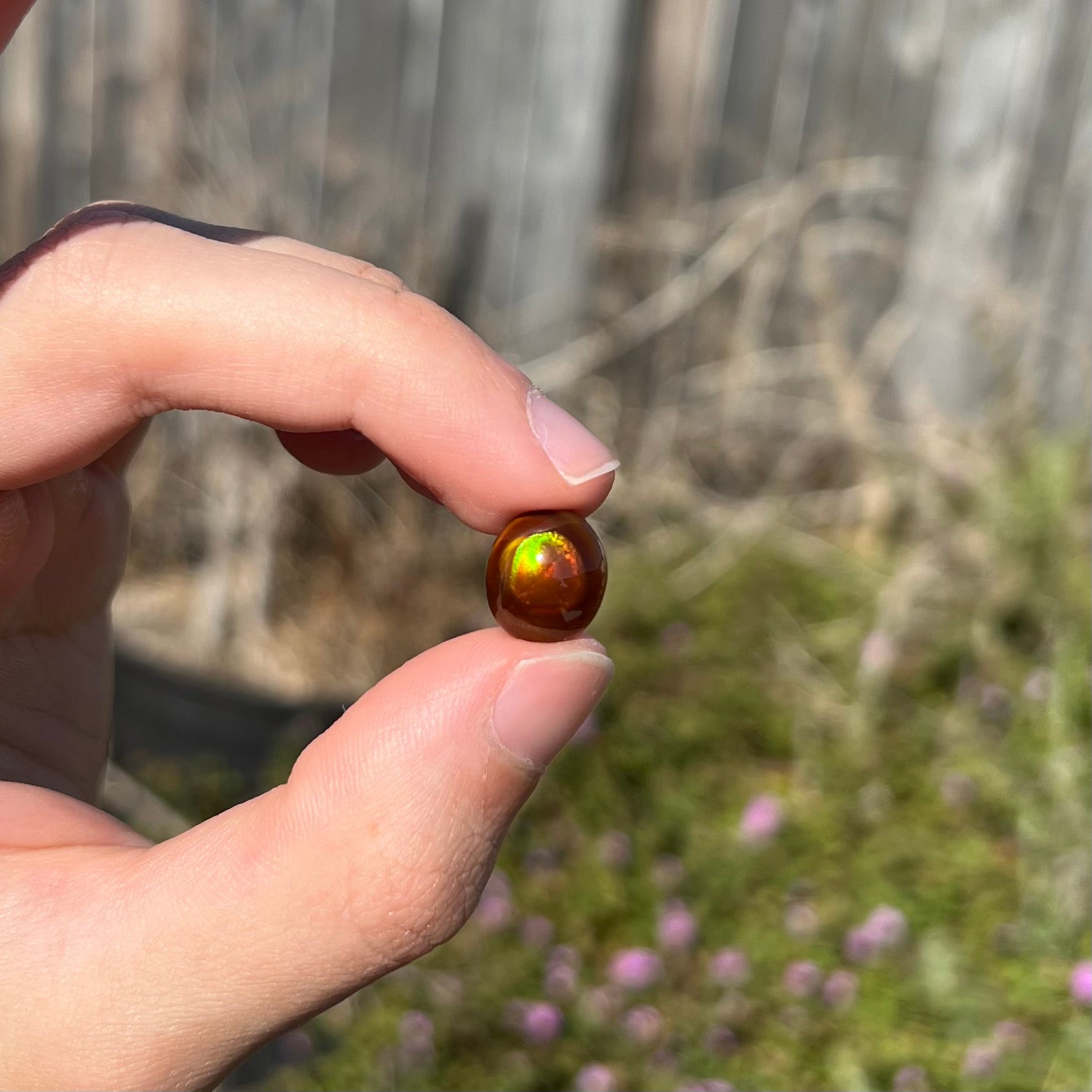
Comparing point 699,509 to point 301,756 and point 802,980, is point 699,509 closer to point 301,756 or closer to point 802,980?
point 802,980

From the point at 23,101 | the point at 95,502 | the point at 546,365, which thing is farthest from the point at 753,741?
the point at 23,101

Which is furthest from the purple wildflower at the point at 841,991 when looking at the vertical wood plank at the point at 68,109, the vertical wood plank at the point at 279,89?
the vertical wood plank at the point at 68,109

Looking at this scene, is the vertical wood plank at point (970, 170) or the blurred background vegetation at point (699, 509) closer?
the blurred background vegetation at point (699, 509)

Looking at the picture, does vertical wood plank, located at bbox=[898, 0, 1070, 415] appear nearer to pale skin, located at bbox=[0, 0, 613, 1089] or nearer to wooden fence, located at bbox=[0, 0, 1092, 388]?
wooden fence, located at bbox=[0, 0, 1092, 388]

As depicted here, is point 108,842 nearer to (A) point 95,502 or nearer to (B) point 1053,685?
(A) point 95,502

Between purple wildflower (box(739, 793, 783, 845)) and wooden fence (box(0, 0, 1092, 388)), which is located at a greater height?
wooden fence (box(0, 0, 1092, 388))

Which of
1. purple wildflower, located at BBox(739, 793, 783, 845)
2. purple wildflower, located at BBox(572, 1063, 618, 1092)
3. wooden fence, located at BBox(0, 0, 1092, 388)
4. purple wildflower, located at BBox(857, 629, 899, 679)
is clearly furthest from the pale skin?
wooden fence, located at BBox(0, 0, 1092, 388)

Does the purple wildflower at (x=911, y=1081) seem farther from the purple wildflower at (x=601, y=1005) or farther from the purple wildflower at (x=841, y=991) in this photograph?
the purple wildflower at (x=601, y=1005)
